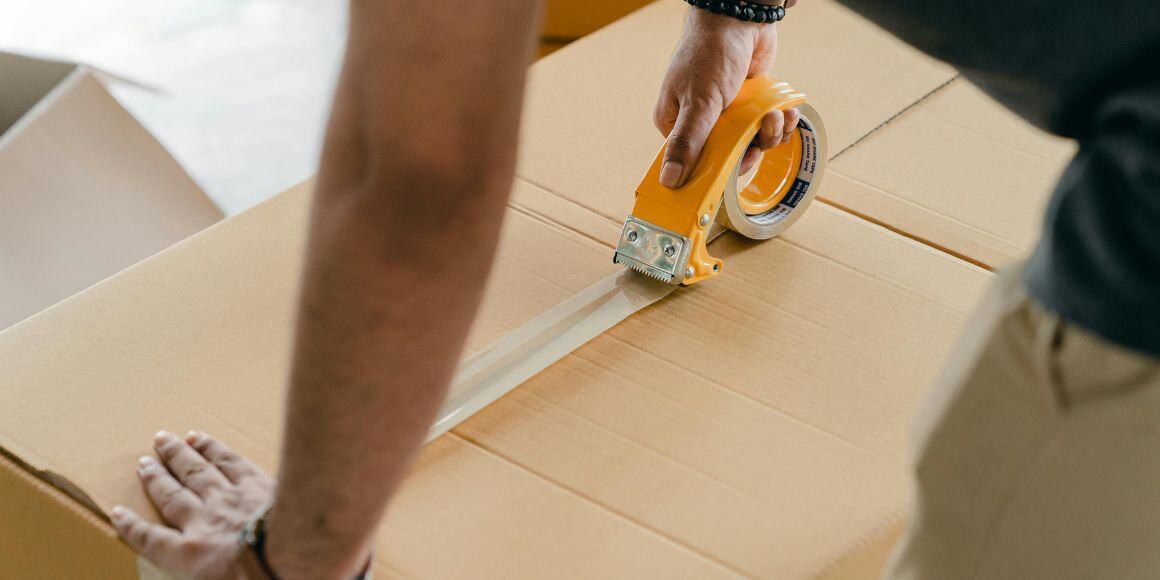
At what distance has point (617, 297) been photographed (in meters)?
1.14

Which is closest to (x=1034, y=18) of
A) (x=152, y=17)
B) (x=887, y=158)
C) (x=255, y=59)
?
(x=887, y=158)

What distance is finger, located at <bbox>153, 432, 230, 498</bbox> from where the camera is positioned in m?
0.87

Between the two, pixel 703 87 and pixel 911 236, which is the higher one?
pixel 703 87

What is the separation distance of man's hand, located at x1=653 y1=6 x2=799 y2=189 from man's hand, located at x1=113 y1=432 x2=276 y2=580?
1.67ft

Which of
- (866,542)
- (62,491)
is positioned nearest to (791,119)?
(866,542)

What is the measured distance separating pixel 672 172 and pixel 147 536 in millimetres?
594

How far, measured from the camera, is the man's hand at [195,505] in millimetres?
798

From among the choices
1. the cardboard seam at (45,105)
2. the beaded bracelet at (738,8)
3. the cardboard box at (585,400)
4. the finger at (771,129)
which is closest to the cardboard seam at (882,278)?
the cardboard box at (585,400)

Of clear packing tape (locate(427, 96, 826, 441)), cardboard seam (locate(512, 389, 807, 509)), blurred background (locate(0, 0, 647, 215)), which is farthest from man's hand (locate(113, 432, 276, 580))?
blurred background (locate(0, 0, 647, 215))

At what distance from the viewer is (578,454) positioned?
3.14 feet

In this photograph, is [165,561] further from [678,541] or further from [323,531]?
[678,541]

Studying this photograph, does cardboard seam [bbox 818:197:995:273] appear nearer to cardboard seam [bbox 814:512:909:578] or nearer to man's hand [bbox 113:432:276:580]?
cardboard seam [bbox 814:512:909:578]

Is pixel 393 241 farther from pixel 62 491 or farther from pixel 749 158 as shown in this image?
pixel 749 158

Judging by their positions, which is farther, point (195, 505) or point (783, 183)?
point (783, 183)
